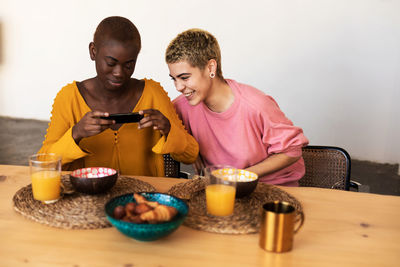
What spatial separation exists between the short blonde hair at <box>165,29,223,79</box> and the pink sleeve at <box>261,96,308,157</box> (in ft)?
1.12

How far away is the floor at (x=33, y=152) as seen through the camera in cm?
341

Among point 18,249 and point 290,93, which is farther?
point 290,93

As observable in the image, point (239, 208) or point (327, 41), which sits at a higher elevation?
point (327, 41)

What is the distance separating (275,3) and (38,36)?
8.80 ft

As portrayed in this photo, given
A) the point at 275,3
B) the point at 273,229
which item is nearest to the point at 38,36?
the point at 275,3

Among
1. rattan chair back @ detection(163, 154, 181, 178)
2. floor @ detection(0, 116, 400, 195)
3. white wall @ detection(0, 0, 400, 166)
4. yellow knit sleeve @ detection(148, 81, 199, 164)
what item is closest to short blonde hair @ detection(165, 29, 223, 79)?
yellow knit sleeve @ detection(148, 81, 199, 164)

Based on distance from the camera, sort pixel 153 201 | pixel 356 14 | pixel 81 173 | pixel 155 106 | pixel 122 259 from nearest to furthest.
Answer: pixel 122 259 → pixel 153 201 → pixel 81 173 → pixel 155 106 → pixel 356 14

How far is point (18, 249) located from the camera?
90 cm

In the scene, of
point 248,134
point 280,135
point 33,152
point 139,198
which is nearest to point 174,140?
point 248,134

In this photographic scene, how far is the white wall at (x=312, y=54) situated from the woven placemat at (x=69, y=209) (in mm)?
2795

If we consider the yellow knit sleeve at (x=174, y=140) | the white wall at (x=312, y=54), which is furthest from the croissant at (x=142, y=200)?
the white wall at (x=312, y=54)

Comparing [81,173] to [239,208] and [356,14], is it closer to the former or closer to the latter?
[239,208]

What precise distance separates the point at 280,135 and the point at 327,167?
29 centimetres

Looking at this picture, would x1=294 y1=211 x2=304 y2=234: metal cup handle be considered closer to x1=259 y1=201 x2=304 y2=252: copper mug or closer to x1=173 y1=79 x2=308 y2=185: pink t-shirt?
x1=259 y1=201 x2=304 y2=252: copper mug
